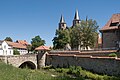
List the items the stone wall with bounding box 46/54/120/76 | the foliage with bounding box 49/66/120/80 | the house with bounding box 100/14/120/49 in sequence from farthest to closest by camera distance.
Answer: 1. the house with bounding box 100/14/120/49
2. the stone wall with bounding box 46/54/120/76
3. the foliage with bounding box 49/66/120/80

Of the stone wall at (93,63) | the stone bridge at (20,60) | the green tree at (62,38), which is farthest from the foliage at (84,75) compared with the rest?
the green tree at (62,38)

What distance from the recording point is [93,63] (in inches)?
1072

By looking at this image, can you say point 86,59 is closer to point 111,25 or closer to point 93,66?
point 93,66

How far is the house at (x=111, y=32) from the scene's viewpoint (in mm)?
39125

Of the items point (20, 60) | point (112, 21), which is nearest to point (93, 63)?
point (112, 21)

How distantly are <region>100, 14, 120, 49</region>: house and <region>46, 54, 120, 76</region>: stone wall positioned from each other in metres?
9.09

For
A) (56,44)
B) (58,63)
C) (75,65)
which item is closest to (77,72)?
(75,65)

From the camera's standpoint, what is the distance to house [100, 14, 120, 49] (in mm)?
39125

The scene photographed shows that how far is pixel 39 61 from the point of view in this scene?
45.1 meters

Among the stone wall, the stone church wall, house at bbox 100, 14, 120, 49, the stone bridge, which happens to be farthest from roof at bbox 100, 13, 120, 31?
the stone bridge

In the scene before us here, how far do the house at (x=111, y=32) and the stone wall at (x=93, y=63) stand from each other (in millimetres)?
9093

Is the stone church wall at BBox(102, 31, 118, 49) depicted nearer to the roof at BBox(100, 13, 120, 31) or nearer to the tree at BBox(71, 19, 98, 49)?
the roof at BBox(100, 13, 120, 31)

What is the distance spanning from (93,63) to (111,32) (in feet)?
47.4

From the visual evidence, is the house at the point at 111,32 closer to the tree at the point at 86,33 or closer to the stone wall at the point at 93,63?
the tree at the point at 86,33
